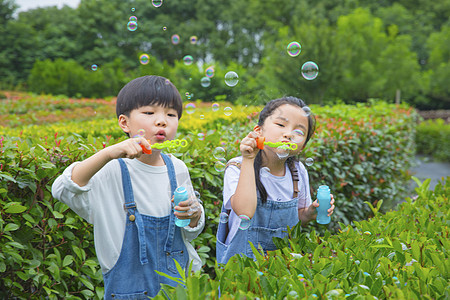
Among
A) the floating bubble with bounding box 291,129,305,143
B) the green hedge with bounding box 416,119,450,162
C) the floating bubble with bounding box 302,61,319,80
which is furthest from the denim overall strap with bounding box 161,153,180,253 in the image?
the green hedge with bounding box 416,119,450,162

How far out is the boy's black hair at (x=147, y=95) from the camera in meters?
1.92

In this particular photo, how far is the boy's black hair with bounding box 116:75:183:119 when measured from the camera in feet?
6.30

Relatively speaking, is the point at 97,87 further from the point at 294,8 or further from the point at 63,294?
the point at 63,294

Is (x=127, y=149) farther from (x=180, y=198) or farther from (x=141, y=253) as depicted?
(x=141, y=253)

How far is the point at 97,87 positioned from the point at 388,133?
18.6 m

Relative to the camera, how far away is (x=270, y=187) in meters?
2.28

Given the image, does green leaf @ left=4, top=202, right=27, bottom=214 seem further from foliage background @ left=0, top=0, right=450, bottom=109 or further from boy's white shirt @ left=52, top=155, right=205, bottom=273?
foliage background @ left=0, top=0, right=450, bottom=109

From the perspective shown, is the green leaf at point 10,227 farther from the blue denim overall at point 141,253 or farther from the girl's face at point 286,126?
the girl's face at point 286,126

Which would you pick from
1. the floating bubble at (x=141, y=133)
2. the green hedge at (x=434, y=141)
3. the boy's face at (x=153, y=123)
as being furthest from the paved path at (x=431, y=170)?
the floating bubble at (x=141, y=133)

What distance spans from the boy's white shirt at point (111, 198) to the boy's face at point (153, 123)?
0.19m

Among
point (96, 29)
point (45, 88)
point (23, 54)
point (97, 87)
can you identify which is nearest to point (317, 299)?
point (97, 87)

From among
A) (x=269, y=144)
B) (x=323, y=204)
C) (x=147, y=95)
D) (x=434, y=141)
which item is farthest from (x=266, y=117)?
(x=434, y=141)

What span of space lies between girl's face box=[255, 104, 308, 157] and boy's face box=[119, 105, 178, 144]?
492 millimetres

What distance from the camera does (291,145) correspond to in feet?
6.86
